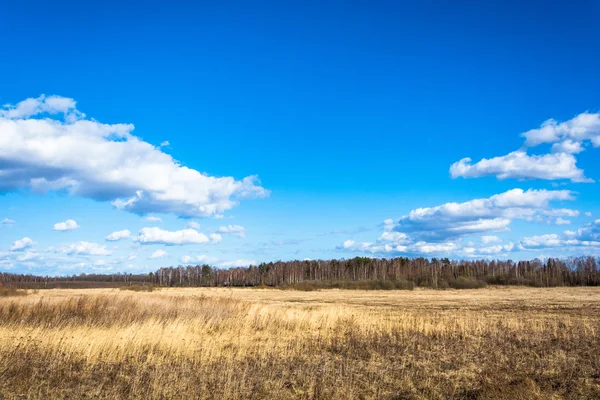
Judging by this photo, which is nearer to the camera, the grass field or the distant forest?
the grass field

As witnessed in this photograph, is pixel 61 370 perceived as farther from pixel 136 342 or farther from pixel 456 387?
pixel 456 387

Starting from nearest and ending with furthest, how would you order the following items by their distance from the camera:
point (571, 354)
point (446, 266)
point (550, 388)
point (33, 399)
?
point (33, 399) → point (550, 388) → point (571, 354) → point (446, 266)

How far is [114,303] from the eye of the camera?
2773cm

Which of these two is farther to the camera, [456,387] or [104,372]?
[104,372]

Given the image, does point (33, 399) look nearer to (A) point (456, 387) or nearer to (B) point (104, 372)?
(B) point (104, 372)

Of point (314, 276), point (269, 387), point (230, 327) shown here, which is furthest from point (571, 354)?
point (314, 276)

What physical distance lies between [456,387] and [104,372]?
915cm

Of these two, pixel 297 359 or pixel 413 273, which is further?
pixel 413 273

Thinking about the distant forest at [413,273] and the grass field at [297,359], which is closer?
the grass field at [297,359]

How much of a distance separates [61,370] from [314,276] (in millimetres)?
167339

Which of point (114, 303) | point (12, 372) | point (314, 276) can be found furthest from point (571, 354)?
point (314, 276)

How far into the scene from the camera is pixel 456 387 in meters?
10.5

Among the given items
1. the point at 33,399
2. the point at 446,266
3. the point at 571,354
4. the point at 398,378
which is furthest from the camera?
the point at 446,266

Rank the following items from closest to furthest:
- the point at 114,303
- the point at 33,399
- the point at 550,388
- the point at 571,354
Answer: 1. the point at 33,399
2. the point at 550,388
3. the point at 571,354
4. the point at 114,303
